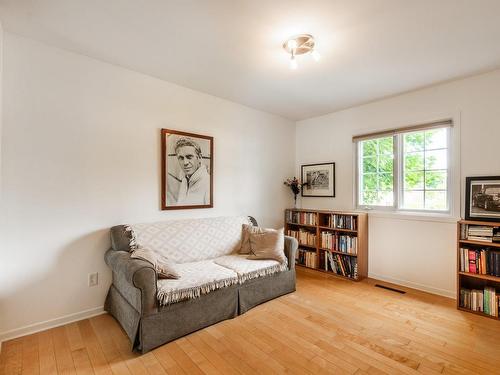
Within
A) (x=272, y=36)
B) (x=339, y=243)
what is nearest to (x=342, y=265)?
(x=339, y=243)

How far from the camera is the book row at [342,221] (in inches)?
137

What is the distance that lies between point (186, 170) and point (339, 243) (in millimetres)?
2321

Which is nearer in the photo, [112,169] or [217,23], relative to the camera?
[217,23]

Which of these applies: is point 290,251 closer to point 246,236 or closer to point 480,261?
point 246,236

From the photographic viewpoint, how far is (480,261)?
98.9 inches

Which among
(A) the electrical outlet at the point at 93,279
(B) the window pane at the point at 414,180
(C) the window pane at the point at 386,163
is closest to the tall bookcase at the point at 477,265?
(B) the window pane at the point at 414,180

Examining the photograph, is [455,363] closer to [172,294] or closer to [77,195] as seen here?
[172,294]

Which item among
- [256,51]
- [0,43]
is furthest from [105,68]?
[256,51]

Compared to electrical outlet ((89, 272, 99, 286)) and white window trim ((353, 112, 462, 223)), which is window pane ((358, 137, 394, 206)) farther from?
electrical outlet ((89, 272, 99, 286))

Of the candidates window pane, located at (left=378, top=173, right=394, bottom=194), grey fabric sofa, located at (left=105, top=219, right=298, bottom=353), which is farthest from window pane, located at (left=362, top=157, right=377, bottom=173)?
grey fabric sofa, located at (left=105, top=219, right=298, bottom=353)

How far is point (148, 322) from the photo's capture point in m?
1.91

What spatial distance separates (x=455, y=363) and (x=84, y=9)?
3.64 metres

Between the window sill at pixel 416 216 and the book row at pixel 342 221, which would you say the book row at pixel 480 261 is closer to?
the window sill at pixel 416 216

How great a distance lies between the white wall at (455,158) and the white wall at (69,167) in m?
2.33
